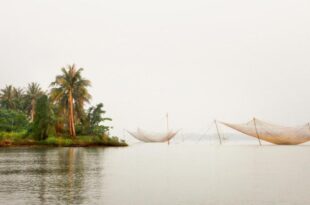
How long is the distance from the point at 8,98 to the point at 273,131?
58597 mm

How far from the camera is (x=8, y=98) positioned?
80.9m

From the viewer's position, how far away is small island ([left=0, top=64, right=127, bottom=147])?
6019cm

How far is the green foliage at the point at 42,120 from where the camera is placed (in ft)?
196

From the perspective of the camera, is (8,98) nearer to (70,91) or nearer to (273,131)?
(70,91)

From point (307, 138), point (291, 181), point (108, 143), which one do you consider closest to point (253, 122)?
point (307, 138)

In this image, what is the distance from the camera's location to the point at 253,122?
60938 mm

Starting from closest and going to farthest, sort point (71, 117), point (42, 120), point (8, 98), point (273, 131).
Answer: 1. point (273, 131)
2. point (42, 120)
3. point (71, 117)
4. point (8, 98)

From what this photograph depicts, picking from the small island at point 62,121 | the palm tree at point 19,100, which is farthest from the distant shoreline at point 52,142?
the palm tree at point 19,100

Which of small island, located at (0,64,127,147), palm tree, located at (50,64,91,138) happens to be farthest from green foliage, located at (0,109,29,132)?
palm tree, located at (50,64,91,138)

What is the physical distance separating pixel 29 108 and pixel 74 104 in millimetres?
23412

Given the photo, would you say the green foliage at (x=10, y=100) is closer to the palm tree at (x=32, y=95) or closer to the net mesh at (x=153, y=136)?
the palm tree at (x=32, y=95)

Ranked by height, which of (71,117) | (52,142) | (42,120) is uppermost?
(71,117)

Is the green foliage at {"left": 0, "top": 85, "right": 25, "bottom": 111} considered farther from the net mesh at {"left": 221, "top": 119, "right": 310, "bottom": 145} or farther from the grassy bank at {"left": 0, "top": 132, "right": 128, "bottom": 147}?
the net mesh at {"left": 221, "top": 119, "right": 310, "bottom": 145}

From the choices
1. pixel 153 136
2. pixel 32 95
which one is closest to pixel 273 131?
pixel 153 136
